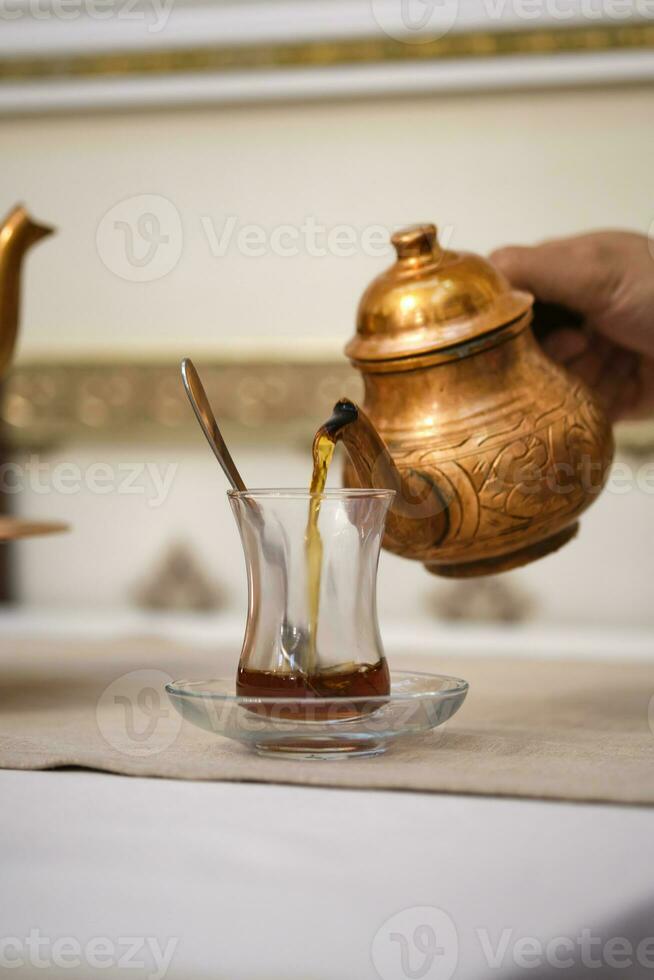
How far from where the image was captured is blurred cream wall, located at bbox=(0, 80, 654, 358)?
1224 mm

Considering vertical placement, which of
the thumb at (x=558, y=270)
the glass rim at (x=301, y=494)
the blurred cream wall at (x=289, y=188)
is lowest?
the glass rim at (x=301, y=494)

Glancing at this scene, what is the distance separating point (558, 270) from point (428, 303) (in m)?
0.20

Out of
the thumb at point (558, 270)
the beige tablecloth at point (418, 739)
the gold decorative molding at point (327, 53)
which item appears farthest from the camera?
the gold decorative molding at point (327, 53)

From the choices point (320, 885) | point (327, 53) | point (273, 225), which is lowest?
point (320, 885)

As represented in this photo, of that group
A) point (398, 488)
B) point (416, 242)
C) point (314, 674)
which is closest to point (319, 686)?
point (314, 674)

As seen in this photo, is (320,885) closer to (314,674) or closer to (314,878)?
Answer: (314,878)

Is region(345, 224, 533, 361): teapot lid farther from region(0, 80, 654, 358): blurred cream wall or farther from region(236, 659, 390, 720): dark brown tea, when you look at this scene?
region(0, 80, 654, 358): blurred cream wall

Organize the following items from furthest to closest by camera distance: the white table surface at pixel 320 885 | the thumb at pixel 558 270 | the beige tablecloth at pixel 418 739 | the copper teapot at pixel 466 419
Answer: the thumb at pixel 558 270 < the copper teapot at pixel 466 419 < the beige tablecloth at pixel 418 739 < the white table surface at pixel 320 885

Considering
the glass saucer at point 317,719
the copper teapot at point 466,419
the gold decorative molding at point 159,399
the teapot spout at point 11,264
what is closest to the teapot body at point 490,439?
the copper teapot at point 466,419

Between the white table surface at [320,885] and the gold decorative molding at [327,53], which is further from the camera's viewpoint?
the gold decorative molding at [327,53]

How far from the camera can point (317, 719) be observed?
471 millimetres

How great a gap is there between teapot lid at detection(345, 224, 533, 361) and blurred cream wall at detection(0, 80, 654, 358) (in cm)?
67

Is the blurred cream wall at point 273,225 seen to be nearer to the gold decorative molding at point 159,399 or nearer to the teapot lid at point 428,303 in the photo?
the gold decorative molding at point 159,399

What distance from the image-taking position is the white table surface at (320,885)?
0.33 metres
